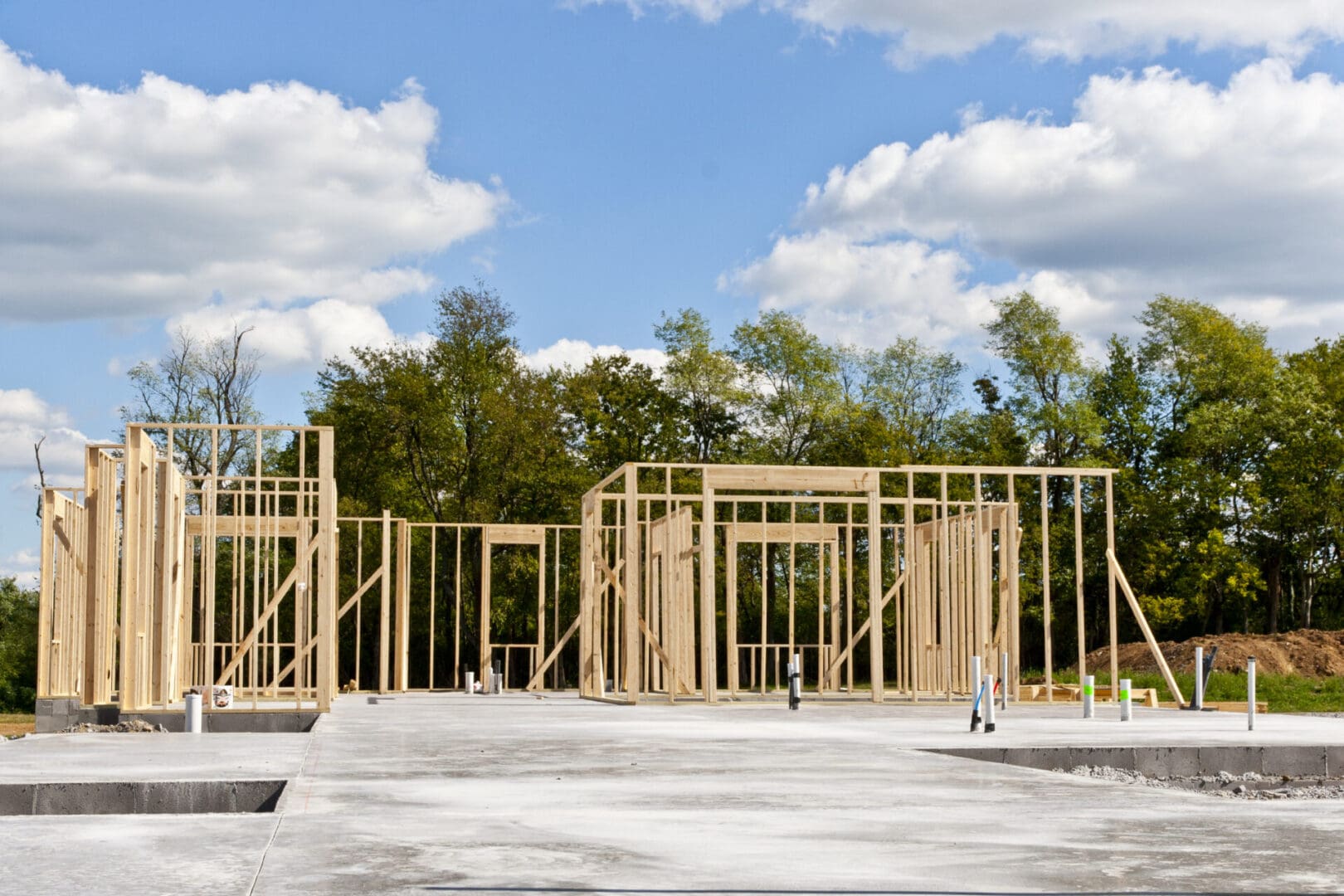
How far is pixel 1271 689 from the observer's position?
106 ft

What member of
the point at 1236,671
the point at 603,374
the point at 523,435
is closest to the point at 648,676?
the point at 523,435

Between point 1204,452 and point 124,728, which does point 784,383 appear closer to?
point 1204,452

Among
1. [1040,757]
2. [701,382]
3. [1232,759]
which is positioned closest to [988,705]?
[1040,757]

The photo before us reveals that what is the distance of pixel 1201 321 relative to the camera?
1891 inches

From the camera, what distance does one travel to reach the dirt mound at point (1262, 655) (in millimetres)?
36469

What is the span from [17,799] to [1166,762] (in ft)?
29.7

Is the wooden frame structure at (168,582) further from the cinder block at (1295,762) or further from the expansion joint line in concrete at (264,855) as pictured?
the cinder block at (1295,762)

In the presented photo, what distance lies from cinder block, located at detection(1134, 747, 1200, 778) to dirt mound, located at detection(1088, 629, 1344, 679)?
956 inches

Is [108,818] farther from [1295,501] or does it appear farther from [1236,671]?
[1295,501]

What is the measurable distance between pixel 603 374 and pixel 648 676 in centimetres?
1971

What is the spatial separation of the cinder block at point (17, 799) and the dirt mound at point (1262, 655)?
1217 inches

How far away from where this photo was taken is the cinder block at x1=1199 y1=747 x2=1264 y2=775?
41.5 ft

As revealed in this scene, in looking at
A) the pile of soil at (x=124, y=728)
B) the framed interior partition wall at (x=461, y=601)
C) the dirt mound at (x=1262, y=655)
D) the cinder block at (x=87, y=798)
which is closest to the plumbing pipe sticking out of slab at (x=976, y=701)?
the cinder block at (x=87, y=798)

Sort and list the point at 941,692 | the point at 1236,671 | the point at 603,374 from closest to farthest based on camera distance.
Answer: the point at 941,692 → the point at 1236,671 → the point at 603,374
